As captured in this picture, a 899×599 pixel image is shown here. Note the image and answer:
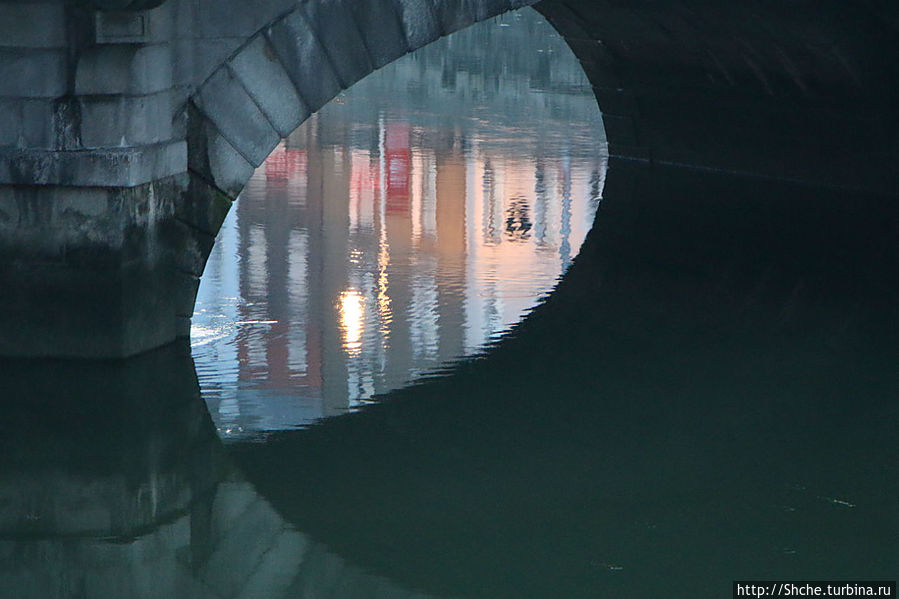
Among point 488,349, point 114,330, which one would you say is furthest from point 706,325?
point 114,330

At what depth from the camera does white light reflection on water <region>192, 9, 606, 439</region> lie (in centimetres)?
912

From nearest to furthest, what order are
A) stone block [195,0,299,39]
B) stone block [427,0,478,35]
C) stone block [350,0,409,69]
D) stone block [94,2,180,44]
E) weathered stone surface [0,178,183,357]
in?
1. stone block [94,2,180,44]
2. weathered stone surface [0,178,183,357]
3. stone block [195,0,299,39]
4. stone block [350,0,409,69]
5. stone block [427,0,478,35]

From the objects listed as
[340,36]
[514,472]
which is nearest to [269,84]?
[340,36]

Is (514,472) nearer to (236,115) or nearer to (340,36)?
(236,115)

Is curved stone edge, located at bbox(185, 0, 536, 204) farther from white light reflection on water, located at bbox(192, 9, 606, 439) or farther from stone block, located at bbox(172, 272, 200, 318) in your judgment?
white light reflection on water, located at bbox(192, 9, 606, 439)

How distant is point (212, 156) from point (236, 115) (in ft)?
0.98

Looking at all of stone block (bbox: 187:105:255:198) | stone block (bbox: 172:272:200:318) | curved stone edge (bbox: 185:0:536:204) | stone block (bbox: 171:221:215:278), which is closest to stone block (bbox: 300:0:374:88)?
curved stone edge (bbox: 185:0:536:204)

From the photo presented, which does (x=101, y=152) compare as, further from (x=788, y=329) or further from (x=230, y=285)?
(x=788, y=329)

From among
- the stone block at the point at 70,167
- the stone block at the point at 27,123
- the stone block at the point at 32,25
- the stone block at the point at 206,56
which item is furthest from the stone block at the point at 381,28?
the stone block at the point at 27,123

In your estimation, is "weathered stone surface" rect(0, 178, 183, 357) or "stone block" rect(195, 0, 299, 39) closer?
"weathered stone surface" rect(0, 178, 183, 357)

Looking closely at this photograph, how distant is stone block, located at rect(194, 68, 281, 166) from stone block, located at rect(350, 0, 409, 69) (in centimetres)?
83

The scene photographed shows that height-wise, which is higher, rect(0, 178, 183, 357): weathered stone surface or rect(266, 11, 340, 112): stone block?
rect(266, 11, 340, 112): stone block

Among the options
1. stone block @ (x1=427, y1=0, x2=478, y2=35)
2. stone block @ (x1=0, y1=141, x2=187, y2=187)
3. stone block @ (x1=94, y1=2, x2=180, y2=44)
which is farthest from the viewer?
stone block @ (x1=427, y1=0, x2=478, y2=35)

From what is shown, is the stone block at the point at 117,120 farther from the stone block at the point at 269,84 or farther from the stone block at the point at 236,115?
the stone block at the point at 269,84
